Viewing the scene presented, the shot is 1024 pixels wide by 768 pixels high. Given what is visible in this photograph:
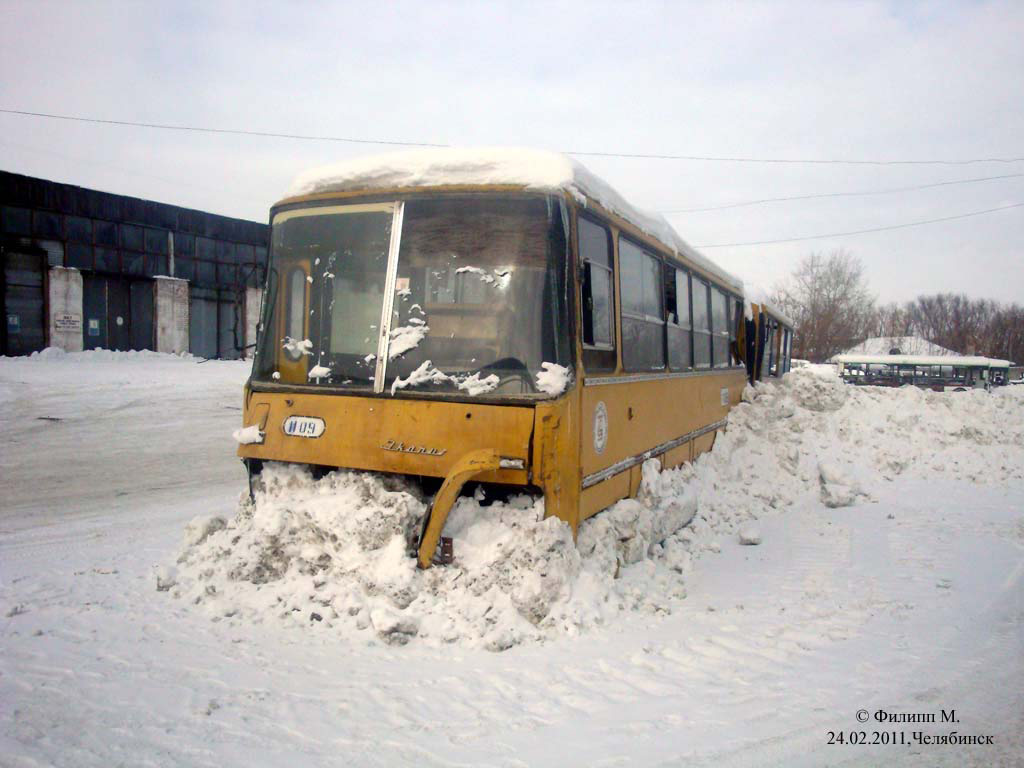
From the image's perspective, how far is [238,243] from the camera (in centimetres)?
2827

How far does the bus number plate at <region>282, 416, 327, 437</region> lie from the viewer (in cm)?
524

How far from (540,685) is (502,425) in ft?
5.15

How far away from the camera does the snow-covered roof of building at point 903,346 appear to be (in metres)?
78.8

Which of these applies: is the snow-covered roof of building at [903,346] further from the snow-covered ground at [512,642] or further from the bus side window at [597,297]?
the bus side window at [597,297]

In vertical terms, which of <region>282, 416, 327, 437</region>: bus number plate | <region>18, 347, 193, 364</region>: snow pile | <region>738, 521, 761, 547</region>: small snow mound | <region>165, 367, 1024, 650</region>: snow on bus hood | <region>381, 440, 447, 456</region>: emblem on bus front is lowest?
<region>738, 521, 761, 547</region>: small snow mound

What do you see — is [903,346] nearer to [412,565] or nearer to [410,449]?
[410,449]

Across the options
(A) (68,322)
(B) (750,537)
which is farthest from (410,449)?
(A) (68,322)

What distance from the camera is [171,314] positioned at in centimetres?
2614

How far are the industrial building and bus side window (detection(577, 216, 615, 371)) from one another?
54.0 feet

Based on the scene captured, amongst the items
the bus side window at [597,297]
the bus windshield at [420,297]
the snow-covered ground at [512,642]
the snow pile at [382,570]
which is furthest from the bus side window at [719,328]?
the snow pile at [382,570]

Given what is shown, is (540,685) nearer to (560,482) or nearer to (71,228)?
(560,482)

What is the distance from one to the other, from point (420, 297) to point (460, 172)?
2.97ft

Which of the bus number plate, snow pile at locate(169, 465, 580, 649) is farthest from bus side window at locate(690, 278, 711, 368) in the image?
the bus number plate

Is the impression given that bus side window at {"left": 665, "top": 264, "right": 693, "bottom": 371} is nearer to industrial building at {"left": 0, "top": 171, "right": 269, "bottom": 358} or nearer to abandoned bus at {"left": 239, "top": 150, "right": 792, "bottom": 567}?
abandoned bus at {"left": 239, "top": 150, "right": 792, "bottom": 567}
